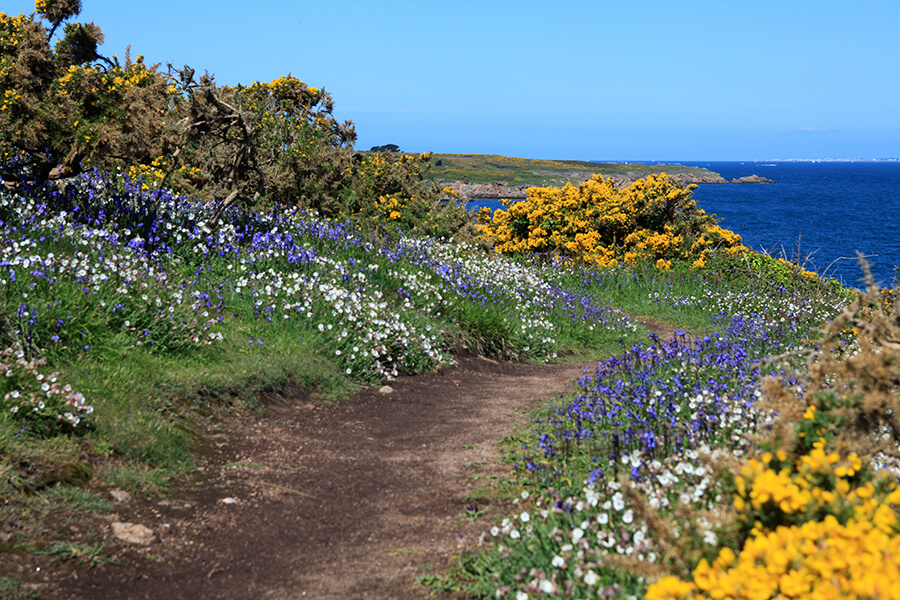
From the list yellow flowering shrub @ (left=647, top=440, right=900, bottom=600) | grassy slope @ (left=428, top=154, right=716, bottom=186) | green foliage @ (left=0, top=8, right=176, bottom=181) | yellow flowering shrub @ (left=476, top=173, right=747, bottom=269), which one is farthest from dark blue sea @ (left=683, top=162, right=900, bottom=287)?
yellow flowering shrub @ (left=647, top=440, right=900, bottom=600)

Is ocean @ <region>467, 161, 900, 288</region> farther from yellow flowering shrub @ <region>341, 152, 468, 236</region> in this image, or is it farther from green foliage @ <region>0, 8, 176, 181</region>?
green foliage @ <region>0, 8, 176, 181</region>

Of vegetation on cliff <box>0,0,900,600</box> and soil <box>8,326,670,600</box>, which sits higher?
vegetation on cliff <box>0,0,900,600</box>

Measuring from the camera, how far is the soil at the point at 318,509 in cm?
375

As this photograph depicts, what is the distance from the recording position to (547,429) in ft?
18.7

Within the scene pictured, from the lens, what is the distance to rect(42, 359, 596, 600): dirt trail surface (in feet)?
12.4

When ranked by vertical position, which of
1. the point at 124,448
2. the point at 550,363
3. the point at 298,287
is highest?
the point at 298,287

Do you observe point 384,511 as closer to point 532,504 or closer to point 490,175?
point 532,504

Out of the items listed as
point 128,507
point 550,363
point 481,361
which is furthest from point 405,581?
point 550,363

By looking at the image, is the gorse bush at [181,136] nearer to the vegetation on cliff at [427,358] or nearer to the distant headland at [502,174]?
the vegetation on cliff at [427,358]

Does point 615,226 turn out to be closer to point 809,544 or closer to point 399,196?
point 399,196

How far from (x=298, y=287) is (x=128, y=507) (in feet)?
12.8

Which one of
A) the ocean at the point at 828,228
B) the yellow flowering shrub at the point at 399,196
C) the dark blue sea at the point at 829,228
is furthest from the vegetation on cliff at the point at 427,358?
the ocean at the point at 828,228

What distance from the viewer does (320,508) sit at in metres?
4.80

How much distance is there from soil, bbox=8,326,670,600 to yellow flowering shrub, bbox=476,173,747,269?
11.0 meters
